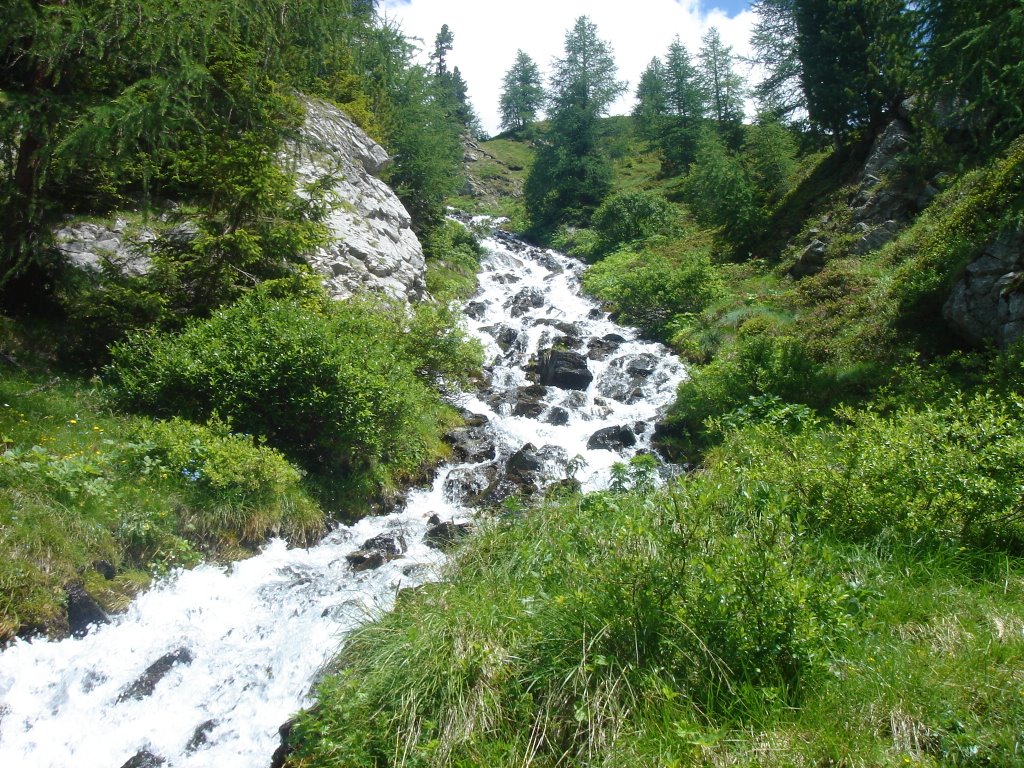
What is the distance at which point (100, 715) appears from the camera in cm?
555

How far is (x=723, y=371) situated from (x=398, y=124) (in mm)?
19354

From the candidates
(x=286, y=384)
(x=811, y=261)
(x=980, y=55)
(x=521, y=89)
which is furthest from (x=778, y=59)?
(x=521, y=89)

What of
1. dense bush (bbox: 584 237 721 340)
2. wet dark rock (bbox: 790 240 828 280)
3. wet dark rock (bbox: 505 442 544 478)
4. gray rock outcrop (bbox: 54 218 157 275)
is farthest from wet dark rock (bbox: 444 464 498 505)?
wet dark rock (bbox: 790 240 828 280)

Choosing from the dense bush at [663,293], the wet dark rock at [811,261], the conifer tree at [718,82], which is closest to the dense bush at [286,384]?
the dense bush at [663,293]

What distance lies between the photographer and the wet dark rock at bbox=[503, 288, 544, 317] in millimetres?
23516

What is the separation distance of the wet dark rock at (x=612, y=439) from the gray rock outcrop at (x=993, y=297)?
6537mm

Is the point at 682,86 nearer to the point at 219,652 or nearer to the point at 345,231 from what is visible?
the point at 345,231

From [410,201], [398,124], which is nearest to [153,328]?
[410,201]

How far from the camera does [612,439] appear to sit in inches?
548

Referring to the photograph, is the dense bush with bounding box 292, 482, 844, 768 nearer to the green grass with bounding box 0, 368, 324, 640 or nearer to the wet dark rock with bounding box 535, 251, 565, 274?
the green grass with bounding box 0, 368, 324, 640

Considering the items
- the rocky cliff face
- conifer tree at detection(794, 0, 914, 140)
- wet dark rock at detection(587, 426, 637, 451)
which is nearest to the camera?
the rocky cliff face

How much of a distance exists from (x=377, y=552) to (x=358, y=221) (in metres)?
12.1

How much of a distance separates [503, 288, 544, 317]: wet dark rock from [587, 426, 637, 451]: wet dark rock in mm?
9981

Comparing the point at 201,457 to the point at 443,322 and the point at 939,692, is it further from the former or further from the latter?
the point at 939,692
